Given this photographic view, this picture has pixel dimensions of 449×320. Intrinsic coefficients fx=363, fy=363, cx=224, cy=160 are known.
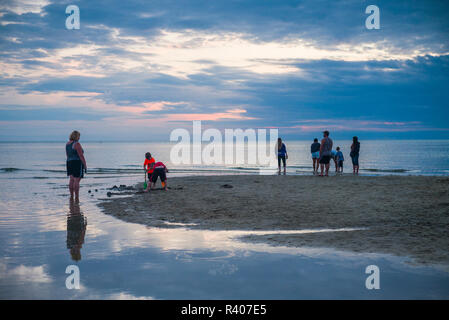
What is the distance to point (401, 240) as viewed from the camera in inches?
286

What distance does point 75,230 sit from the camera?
8.74m

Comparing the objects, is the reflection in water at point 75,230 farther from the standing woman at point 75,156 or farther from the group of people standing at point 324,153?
the group of people standing at point 324,153

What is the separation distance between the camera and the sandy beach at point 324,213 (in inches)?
282

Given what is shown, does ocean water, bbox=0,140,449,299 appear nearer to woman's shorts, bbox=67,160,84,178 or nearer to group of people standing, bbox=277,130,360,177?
woman's shorts, bbox=67,160,84,178

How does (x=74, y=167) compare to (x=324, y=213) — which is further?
(x=74, y=167)

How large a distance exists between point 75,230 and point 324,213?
6637mm

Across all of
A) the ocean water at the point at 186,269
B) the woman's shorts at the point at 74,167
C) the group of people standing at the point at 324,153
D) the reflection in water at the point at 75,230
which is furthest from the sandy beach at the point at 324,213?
the group of people standing at the point at 324,153

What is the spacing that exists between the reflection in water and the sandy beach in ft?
3.14

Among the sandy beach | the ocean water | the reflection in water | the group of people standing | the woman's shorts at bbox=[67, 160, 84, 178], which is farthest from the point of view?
the group of people standing

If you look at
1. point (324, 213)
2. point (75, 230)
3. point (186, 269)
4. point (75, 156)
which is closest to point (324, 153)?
point (324, 213)

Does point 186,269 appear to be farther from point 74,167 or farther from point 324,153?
point 324,153

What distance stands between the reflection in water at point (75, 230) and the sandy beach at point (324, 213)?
3.14 feet

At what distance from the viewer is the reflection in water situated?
689 centimetres

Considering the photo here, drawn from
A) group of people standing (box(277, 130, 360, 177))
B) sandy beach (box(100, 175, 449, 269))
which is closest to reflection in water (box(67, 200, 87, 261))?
sandy beach (box(100, 175, 449, 269))
